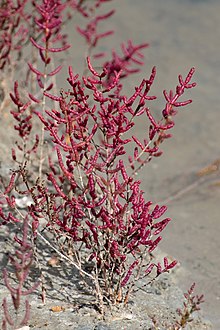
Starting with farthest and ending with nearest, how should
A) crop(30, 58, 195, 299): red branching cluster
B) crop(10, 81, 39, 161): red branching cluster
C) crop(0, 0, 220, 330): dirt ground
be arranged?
crop(0, 0, 220, 330): dirt ground, crop(10, 81, 39, 161): red branching cluster, crop(30, 58, 195, 299): red branching cluster

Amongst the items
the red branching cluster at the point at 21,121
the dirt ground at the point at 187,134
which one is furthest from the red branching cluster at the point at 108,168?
the dirt ground at the point at 187,134

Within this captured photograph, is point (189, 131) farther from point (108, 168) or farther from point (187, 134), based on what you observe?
point (108, 168)

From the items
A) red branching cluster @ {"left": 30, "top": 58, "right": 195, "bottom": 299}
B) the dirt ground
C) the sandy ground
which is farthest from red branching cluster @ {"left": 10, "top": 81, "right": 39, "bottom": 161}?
the sandy ground

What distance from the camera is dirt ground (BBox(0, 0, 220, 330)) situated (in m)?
4.23

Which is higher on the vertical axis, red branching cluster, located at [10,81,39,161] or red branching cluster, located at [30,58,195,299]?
red branching cluster, located at [10,81,39,161]

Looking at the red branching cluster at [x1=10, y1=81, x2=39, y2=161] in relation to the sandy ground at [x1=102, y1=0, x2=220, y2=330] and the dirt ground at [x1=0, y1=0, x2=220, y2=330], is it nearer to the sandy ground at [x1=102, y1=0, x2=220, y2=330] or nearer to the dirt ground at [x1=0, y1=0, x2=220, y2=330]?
the dirt ground at [x1=0, y1=0, x2=220, y2=330]

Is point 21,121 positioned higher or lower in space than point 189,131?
lower

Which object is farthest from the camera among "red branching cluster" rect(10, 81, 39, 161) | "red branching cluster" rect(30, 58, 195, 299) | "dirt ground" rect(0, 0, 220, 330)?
"dirt ground" rect(0, 0, 220, 330)

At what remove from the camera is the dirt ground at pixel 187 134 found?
13.9 feet

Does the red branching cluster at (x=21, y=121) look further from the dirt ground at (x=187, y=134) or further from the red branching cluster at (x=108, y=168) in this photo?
the dirt ground at (x=187, y=134)

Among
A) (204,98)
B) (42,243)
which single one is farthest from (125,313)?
(204,98)

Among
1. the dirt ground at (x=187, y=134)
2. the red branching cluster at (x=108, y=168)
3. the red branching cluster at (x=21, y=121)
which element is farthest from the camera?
the dirt ground at (x=187, y=134)

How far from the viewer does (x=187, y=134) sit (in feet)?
20.2

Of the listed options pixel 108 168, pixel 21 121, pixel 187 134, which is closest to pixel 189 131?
pixel 187 134
